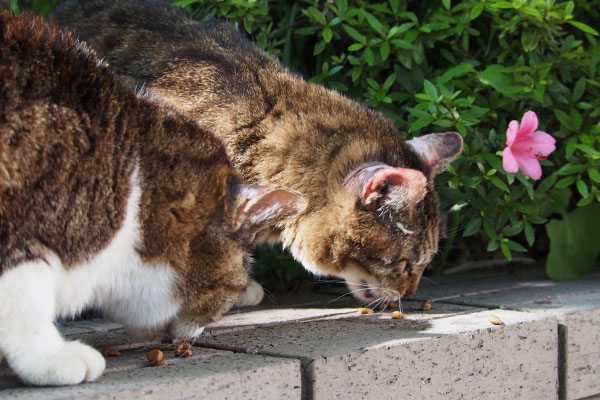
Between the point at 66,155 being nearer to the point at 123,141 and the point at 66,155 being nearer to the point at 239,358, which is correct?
the point at 123,141

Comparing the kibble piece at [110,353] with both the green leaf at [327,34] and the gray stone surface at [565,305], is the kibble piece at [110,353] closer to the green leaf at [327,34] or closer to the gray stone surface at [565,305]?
the gray stone surface at [565,305]

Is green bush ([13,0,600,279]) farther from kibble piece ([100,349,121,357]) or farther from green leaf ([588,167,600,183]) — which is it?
kibble piece ([100,349,121,357])

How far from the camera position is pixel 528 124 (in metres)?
3.55

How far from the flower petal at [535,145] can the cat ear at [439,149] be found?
0.31m

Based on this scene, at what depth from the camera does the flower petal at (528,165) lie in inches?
140

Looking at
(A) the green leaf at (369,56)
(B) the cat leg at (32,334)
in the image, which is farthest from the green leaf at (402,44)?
(B) the cat leg at (32,334)

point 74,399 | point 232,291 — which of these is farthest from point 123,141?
point 74,399

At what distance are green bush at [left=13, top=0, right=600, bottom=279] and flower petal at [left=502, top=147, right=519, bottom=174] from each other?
12cm

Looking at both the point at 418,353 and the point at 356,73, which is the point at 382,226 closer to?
the point at 418,353

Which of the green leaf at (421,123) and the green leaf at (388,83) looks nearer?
the green leaf at (421,123)

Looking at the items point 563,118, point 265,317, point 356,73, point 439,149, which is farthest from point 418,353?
point 563,118

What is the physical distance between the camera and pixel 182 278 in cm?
246

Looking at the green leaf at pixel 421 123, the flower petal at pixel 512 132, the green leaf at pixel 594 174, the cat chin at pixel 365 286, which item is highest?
the green leaf at pixel 421 123

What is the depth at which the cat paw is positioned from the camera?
2.09 metres
